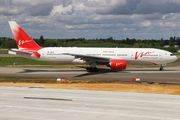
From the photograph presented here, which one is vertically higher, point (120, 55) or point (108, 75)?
point (120, 55)

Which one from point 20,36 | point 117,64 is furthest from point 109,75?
point 20,36

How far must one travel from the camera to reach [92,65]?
3406cm

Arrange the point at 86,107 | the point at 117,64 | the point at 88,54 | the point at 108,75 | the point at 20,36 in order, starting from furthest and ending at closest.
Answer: the point at 20,36 < the point at 88,54 < the point at 117,64 < the point at 108,75 < the point at 86,107

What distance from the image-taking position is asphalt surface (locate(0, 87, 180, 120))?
10789 mm

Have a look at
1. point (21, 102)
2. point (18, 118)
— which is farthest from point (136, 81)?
point (18, 118)

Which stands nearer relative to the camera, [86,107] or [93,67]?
[86,107]

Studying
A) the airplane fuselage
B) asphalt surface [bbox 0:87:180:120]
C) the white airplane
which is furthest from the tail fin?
asphalt surface [bbox 0:87:180:120]

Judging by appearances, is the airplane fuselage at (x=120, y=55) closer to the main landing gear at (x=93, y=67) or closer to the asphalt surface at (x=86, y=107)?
the main landing gear at (x=93, y=67)

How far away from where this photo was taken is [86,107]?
41.7 feet

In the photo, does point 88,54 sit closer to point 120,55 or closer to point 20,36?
point 120,55

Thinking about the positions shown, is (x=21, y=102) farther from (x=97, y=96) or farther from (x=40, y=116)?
(x=97, y=96)

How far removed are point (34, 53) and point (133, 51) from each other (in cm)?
1704

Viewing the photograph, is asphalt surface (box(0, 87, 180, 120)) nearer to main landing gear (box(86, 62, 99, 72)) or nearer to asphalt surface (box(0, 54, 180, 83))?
asphalt surface (box(0, 54, 180, 83))

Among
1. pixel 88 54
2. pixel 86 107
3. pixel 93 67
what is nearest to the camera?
pixel 86 107
